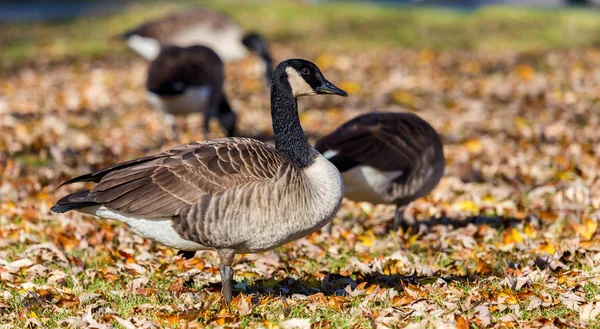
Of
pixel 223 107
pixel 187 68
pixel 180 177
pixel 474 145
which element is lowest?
pixel 474 145

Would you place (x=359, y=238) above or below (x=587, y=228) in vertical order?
below

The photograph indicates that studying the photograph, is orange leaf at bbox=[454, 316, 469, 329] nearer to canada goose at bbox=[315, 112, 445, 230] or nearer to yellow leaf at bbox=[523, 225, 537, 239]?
canada goose at bbox=[315, 112, 445, 230]

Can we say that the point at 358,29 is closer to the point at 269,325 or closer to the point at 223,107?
the point at 223,107

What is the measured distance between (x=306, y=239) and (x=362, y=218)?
1.36 metres

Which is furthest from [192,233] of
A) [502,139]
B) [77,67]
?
[77,67]

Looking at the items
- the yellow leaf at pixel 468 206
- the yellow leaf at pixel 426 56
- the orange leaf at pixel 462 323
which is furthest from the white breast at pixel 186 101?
the yellow leaf at pixel 426 56

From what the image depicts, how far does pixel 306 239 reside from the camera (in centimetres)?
854

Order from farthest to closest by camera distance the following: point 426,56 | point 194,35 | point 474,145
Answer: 1. point 426,56
2. point 194,35
3. point 474,145

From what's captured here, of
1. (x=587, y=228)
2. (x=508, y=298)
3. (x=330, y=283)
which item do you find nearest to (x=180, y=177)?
(x=330, y=283)

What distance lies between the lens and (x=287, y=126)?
648 centimetres

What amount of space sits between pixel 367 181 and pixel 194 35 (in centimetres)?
1140

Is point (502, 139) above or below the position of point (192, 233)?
below

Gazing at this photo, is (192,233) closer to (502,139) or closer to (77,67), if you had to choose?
(502,139)

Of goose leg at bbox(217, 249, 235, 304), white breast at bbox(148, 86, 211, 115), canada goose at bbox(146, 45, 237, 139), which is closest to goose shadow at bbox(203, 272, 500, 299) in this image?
goose leg at bbox(217, 249, 235, 304)
